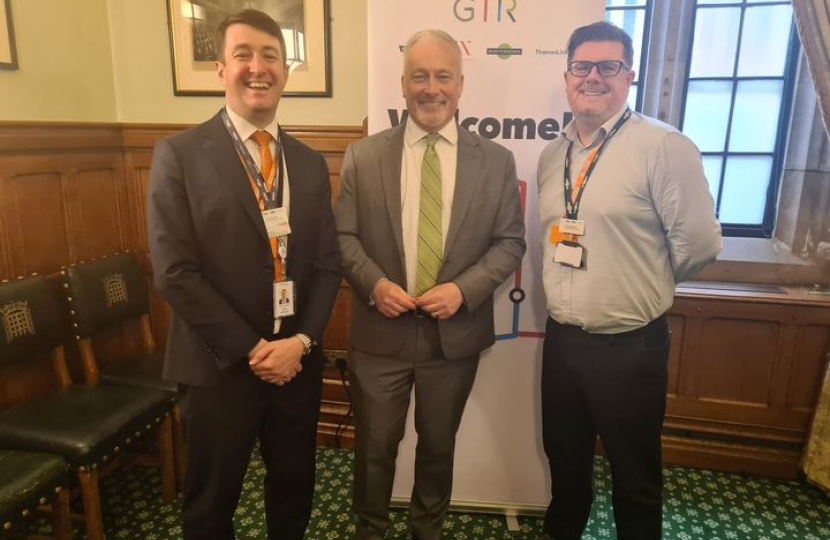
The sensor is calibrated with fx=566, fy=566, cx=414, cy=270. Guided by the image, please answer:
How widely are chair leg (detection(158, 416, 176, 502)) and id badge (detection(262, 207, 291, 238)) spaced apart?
1.31 metres

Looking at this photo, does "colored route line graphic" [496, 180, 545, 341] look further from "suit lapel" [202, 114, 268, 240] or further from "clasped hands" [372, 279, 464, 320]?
"suit lapel" [202, 114, 268, 240]

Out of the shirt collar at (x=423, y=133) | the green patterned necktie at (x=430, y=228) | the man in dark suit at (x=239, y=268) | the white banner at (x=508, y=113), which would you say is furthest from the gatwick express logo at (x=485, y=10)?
the man in dark suit at (x=239, y=268)

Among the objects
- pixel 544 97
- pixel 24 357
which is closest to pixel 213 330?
pixel 24 357

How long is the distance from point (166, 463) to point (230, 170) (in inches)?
60.1

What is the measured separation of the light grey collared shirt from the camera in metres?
1.64

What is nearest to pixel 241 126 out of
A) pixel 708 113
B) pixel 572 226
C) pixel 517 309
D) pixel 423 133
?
pixel 423 133

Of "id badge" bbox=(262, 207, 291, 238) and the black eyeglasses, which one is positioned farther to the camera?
the black eyeglasses

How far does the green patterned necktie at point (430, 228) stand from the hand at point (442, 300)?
7cm

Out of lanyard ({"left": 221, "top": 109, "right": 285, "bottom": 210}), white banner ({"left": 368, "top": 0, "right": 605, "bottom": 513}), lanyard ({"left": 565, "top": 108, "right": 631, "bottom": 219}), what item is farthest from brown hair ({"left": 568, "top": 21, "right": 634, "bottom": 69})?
lanyard ({"left": 221, "top": 109, "right": 285, "bottom": 210})

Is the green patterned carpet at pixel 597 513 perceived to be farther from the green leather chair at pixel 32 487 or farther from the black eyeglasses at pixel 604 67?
the black eyeglasses at pixel 604 67

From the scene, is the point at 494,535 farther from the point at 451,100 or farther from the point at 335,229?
the point at 451,100

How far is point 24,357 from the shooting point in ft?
7.18

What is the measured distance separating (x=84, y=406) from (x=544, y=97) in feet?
6.86

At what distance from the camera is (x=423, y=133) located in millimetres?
1854
